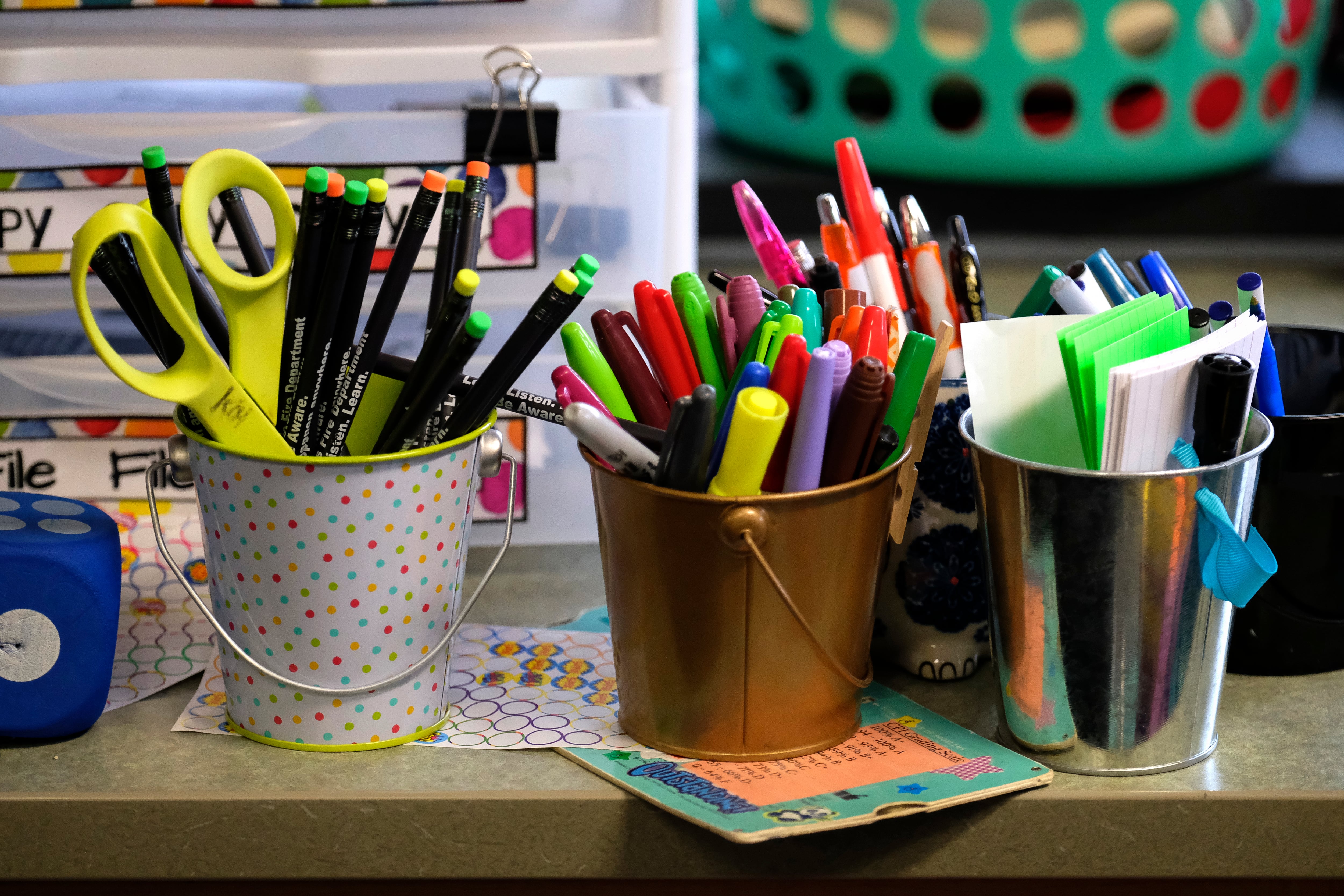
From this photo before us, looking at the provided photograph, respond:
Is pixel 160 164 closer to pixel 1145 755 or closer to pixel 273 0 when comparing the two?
pixel 273 0

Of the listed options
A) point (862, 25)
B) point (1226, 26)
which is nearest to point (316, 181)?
point (862, 25)

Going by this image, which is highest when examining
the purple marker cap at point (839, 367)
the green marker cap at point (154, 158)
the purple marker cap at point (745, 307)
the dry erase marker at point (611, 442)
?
the green marker cap at point (154, 158)

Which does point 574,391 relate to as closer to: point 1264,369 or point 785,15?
point 1264,369

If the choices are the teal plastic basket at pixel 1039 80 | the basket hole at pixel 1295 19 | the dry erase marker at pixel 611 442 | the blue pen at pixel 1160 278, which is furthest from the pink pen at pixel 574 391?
the basket hole at pixel 1295 19

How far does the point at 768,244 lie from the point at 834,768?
19 cm

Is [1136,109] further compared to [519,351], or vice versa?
[1136,109]

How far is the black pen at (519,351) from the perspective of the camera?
39cm

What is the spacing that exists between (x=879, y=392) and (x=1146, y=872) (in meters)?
0.18

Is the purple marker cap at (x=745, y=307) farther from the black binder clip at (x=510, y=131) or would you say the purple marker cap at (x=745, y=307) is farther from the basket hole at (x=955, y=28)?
the basket hole at (x=955, y=28)

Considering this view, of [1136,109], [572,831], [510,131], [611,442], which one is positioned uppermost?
[1136,109]

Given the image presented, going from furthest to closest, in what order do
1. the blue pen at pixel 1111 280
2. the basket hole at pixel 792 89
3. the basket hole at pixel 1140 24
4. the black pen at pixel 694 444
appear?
1. the basket hole at pixel 792 89
2. the basket hole at pixel 1140 24
3. the blue pen at pixel 1111 280
4. the black pen at pixel 694 444

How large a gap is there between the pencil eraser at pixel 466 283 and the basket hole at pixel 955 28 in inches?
24.8

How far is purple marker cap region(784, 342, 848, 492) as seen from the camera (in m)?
0.37

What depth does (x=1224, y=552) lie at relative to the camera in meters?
0.39
